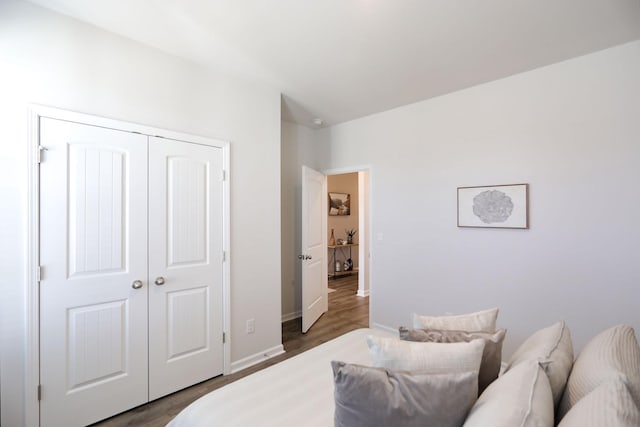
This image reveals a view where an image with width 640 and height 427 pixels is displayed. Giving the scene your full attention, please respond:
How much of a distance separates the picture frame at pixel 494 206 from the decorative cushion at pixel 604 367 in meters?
1.64

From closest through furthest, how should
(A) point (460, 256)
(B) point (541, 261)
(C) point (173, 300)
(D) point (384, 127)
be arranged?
(C) point (173, 300) < (B) point (541, 261) < (A) point (460, 256) < (D) point (384, 127)

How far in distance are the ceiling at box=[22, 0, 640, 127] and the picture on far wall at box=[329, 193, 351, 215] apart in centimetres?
412

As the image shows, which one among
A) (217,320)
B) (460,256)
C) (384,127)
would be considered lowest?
(217,320)

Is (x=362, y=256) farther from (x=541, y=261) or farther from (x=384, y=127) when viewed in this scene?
(x=541, y=261)

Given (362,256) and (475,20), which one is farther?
(362,256)

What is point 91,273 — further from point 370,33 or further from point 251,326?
point 370,33

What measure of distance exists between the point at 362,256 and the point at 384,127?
2.49 meters

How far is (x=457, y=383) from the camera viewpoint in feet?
3.03

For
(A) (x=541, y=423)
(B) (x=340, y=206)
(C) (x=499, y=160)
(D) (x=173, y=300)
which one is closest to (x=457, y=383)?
(A) (x=541, y=423)

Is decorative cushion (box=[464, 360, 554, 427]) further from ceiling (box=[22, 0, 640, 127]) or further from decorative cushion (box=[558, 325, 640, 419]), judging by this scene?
ceiling (box=[22, 0, 640, 127])

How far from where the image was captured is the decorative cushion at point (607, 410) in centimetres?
68

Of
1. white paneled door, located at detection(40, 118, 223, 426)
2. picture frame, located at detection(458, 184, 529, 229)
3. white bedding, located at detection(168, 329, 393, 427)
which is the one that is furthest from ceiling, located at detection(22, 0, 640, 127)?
white bedding, located at detection(168, 329, 393, 427)

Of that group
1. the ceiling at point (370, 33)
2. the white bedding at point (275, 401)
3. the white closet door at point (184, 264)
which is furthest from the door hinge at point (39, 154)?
the white bedding at point (275, 401)

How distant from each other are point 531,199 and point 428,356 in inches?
88.7
